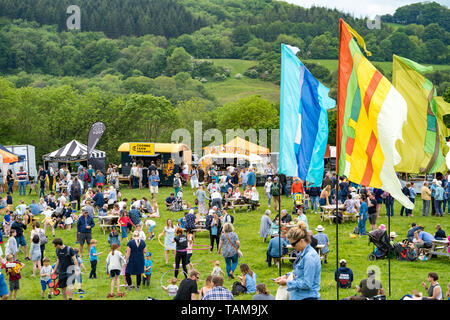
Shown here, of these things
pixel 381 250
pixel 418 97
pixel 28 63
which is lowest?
pixel 381 250

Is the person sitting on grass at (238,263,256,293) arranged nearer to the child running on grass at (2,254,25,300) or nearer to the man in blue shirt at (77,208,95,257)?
the child running on grass at (2,254,25,300)

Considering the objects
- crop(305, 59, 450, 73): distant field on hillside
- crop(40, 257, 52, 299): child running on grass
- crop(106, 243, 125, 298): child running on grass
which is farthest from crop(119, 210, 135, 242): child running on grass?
crop(305, 59, 450, 73): distant field on hillside

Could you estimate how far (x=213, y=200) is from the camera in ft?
76.1

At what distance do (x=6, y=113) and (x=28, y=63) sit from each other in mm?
81618

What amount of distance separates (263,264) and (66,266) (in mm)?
6325

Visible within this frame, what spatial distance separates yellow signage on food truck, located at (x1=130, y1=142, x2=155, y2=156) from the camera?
34.8 meters

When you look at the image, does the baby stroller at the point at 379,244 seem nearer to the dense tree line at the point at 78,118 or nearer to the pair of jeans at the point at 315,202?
the pair of jeans at the point at 315,202

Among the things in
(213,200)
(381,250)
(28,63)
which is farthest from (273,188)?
(28,63)

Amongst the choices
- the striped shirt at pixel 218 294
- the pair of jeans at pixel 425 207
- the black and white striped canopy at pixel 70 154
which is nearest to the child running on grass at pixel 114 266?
the striped shirt at pixel 218 294

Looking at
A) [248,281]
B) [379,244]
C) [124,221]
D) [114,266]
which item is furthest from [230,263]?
[124,221]

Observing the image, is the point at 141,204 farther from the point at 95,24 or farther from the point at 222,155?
the point at 95,24

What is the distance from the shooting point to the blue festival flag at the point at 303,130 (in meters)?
11.2

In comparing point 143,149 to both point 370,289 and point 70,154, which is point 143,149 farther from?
point 370,289

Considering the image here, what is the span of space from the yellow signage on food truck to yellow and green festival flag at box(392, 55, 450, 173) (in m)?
22.0
